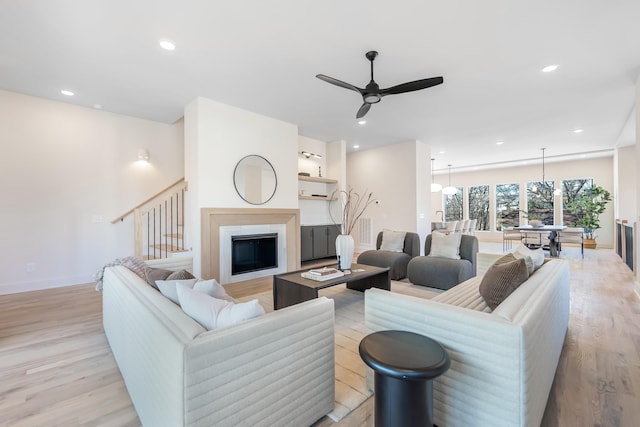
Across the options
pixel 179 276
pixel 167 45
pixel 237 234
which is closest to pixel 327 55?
pixel 167 45

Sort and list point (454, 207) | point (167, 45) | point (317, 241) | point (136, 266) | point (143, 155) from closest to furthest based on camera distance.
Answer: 1. point (136, 266)
2. point (167, 45)
3. point (143, 155)
4. point (317, 241)
5. point (454, 207)

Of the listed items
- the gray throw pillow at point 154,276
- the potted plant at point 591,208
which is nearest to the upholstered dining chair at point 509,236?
the potted plant at point 591,208

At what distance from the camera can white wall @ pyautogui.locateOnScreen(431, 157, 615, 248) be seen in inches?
337

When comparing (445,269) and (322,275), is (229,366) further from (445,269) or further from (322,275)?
(445,269)

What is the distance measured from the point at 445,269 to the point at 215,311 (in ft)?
11.5

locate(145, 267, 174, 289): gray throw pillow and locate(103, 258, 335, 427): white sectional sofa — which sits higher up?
locate(145, 267, 174, 289): gray throw pillow

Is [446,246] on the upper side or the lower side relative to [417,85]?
lower

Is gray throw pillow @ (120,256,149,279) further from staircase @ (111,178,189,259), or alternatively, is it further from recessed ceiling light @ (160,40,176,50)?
recessed ceiling light @ (160,40,176,50)

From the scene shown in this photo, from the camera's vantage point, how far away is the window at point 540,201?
957 centimetres

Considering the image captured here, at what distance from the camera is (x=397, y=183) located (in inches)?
273

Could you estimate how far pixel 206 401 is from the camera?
3.58 ft

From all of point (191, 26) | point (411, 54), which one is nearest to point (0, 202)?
point (191, 26)

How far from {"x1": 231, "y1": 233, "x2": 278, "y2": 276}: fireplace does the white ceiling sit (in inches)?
84.1

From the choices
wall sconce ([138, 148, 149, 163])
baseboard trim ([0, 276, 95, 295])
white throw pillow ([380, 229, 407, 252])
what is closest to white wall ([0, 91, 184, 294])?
baseboard trim ([0, 276, 95, 295])
